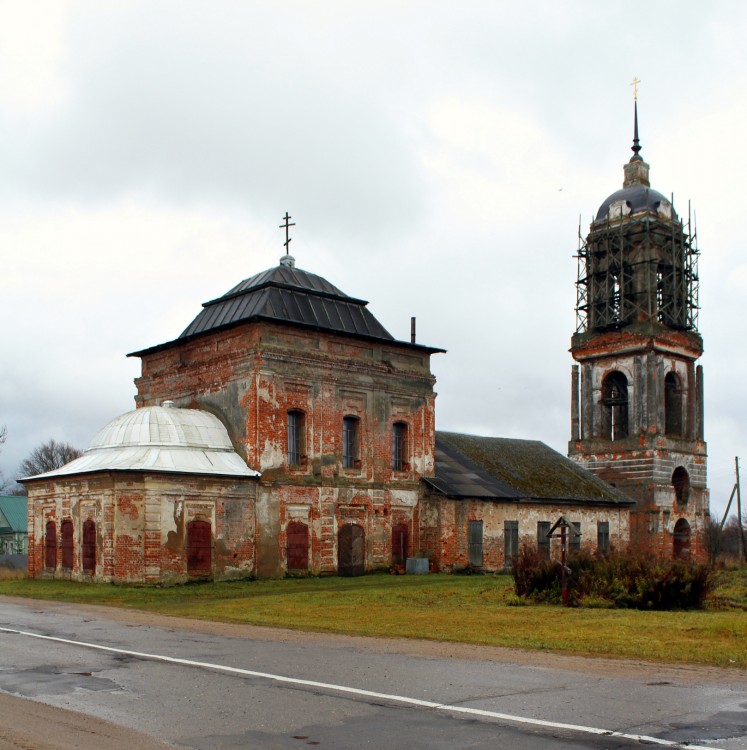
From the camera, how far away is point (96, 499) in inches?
1135

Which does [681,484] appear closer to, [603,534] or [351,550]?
[603,534]

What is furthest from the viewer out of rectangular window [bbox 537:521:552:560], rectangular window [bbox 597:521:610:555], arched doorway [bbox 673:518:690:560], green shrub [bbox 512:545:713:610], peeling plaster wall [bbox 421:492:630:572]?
arched doorway [bbox 673:518:690:560]

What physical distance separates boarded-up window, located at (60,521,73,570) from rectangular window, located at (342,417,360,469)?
9229 mm

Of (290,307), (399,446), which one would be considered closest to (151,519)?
(290,307)

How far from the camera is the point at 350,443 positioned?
34.1m

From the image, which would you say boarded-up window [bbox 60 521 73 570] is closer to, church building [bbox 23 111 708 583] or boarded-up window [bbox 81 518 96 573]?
church building [bbox 23 111 708 583]

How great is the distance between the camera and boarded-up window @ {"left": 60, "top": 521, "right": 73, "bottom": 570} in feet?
98.7

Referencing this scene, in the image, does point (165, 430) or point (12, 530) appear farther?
point (12, 530)

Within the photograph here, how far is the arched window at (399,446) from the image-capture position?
35.4 meters

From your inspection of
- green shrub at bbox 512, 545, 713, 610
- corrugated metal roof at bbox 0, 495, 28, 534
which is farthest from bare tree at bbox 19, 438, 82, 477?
green shrub at bbox 512, 545, 713, 610

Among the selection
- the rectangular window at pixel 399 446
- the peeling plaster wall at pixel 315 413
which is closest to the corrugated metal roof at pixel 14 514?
the peeling plaster wall at pixel 315 413

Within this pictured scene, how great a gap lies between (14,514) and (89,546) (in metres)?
37.7

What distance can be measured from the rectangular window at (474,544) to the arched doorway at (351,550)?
4.39 m

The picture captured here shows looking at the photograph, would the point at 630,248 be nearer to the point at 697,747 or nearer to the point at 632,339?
the point at 632,339
